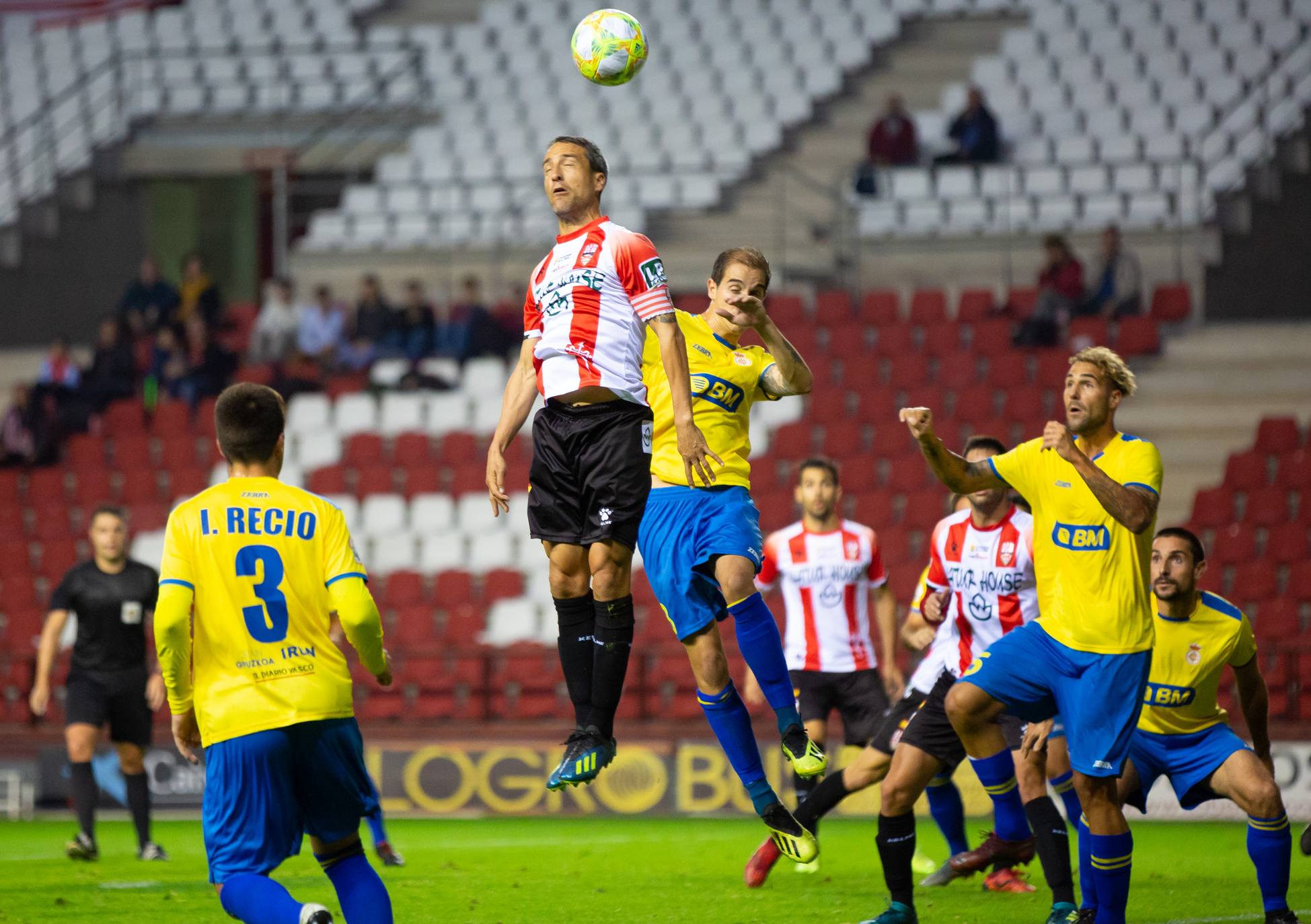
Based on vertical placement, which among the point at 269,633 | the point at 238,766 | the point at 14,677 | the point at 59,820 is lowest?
the point at 59,820

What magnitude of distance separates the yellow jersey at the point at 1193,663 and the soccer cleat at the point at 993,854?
1367 mm

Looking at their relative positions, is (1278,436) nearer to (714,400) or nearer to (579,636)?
(714,400)

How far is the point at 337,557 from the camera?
5.62 m

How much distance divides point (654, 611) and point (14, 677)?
5.70 metres

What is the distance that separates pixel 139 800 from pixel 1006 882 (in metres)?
5.22

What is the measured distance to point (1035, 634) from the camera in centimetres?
688

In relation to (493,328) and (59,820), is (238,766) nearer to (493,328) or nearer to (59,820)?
(59,820)

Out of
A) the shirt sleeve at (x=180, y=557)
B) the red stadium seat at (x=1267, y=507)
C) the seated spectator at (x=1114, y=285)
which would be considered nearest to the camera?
the shirt sleeve at (x=180, y=557)

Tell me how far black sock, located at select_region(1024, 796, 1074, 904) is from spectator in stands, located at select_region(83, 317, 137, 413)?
13.1m

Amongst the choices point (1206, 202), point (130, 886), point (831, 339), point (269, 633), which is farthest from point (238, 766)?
point (1206, 202)

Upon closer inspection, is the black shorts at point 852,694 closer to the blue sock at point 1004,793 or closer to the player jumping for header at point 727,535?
the blue sock at point 1004,793

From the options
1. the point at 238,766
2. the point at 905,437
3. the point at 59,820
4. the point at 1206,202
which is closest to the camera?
the point at 238,766

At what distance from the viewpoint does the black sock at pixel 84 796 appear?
10523mm

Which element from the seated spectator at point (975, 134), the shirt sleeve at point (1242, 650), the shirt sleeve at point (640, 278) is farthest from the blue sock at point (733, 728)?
the seated spectator at point (975, 134)
